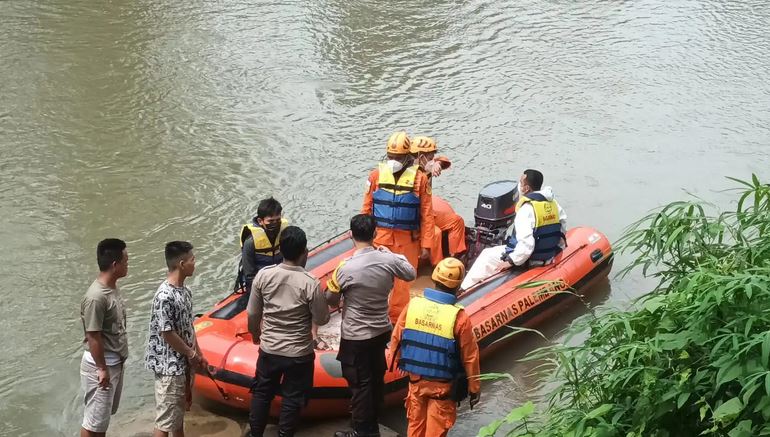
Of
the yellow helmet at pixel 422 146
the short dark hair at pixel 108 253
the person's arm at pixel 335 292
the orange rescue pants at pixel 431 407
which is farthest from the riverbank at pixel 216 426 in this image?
the yellow helmet at pixel 422 146

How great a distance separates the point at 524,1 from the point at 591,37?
1.88 metres

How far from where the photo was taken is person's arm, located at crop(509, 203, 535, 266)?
236 inches

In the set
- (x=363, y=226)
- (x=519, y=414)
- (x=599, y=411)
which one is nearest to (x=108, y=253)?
(x=363, y=226)

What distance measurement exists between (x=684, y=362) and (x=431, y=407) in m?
1.26

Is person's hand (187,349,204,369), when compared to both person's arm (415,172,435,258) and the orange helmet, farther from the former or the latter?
the orange helmet

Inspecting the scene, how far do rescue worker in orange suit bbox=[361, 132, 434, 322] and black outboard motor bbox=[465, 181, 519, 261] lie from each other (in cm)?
96

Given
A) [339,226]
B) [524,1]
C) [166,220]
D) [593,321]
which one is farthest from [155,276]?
[524,1]

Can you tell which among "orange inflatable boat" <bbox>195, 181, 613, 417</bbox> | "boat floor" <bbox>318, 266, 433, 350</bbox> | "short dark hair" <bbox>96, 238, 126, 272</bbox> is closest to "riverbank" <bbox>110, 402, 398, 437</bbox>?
"orange inflatable boat" <bbox>195, 181, 613, 417</bbox>

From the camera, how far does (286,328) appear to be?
4387 millimetres

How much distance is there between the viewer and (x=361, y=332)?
452cm

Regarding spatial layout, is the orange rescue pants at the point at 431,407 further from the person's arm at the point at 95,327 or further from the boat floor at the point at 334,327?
the person's arm at the point at 95,327

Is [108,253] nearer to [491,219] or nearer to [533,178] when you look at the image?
[533,178]

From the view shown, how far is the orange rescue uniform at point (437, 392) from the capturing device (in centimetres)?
417

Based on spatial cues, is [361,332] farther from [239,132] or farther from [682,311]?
[239,132]
